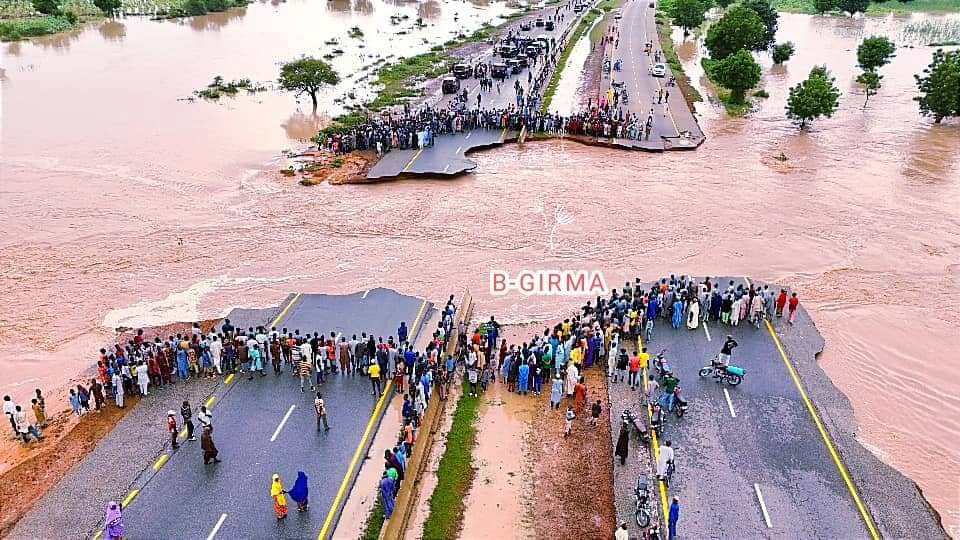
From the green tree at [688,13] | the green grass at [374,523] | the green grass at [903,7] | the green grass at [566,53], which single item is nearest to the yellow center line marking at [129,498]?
the green grass at [374,523]

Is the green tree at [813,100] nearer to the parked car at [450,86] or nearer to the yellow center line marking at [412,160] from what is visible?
the parked car at [450,86]

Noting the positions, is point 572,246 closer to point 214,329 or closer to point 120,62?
point 214,329

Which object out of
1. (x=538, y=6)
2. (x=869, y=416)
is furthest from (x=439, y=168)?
(x=538, y=6)

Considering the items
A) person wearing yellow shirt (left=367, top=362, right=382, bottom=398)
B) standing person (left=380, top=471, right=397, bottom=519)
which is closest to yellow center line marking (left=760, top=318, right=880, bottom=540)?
standing person (left=380, top=471, right=397, bottom=519)

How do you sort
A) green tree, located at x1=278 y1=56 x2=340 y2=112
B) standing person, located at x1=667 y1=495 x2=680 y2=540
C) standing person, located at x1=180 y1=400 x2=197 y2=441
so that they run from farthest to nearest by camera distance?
green tree, located at x1=278 y1=56 x2=340 y2=112
standing person, located at x1=180 y1=400 x2=197 y2=441
standing person, located at x1=667 y1=495 x2=680 y2=540

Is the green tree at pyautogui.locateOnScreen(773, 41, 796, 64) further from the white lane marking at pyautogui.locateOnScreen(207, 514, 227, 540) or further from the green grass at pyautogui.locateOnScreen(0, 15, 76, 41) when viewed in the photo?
the green grass at pyautogui.locateOnScreen(0, 15, 76, 41)

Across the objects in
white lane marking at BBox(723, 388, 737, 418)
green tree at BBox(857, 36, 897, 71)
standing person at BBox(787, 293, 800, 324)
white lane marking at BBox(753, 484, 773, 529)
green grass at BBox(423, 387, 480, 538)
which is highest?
green tree at BBox(857, 36, 897, 71)

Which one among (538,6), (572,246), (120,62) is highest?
(538,6)
